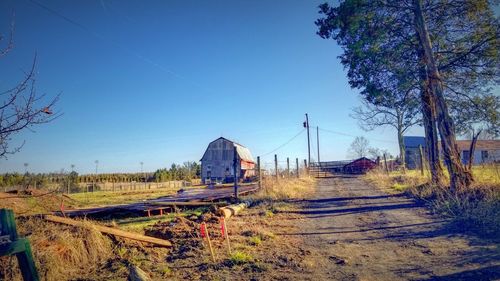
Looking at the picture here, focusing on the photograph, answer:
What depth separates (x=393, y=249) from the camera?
5.30 metres

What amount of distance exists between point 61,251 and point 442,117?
12.0 metres

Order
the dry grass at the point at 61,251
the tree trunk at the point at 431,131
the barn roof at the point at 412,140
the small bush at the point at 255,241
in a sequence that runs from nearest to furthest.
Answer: the dry grass at the point at 61,251 → the small bush at the point at 255,241 → the tree trunk at the point at 431,131 → the barn roof at the point at 412,140

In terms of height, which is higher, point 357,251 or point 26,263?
point 26,263

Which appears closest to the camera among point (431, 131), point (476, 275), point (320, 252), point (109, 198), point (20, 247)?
point (20, 247)

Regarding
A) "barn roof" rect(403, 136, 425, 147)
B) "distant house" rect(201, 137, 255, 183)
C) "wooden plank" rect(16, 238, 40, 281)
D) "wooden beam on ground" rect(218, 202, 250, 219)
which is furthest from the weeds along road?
"barn roof" rect(403, 136, 425, 147)

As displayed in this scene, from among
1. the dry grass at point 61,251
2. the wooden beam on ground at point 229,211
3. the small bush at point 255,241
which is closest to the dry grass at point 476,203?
the small bush at point 255,241

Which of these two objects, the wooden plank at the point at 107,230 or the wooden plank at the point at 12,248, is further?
the wooden plank at the point at 107,230

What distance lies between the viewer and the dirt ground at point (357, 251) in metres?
4.23

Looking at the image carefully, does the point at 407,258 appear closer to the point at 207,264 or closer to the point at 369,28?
the point at 207,264

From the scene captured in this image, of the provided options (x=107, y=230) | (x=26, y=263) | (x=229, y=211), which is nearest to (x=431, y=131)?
(x=229, y=211)

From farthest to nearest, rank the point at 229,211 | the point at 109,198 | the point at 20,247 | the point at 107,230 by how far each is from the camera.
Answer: the point at 109,198 → the point at 229,211 → the point at 107,230 → the point at 20,247

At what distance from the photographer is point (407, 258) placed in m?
4.75

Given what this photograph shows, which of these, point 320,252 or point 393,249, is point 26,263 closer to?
point 320,252

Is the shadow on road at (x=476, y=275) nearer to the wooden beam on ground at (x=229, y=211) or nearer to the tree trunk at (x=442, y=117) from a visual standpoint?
the wooden beam on ground at (x=229, y=211)
